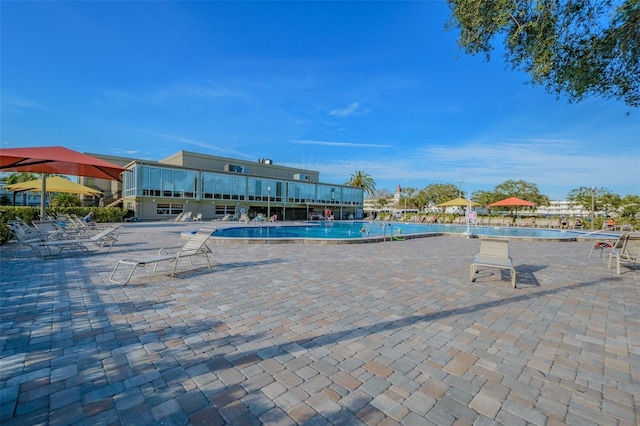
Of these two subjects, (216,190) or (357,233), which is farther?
(216,190)

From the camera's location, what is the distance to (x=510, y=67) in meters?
7.12

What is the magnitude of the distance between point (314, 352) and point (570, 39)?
789 centimetres

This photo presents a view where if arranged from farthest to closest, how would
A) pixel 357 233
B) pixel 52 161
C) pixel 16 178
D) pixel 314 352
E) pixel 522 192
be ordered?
pixel 522 192 → pixel 16 178 → pixel 357 233 → pixel 52 161 → pixel 314 352

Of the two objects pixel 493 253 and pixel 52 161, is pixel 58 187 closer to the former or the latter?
pixel 52 161

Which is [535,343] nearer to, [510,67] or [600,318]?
[600,318]

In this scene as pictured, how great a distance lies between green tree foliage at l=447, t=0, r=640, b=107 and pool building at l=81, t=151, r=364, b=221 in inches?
1075

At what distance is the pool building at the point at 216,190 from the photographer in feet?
104

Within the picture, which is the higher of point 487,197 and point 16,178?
point 16,178

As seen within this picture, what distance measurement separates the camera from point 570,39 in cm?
616

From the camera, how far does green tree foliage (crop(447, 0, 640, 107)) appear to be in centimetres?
572

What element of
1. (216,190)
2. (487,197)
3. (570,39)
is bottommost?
(216,190)

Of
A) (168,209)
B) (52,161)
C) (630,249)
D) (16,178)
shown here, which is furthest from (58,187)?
(16,178)

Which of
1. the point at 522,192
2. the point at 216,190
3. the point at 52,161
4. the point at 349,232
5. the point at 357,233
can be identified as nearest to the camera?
the point at 52,161

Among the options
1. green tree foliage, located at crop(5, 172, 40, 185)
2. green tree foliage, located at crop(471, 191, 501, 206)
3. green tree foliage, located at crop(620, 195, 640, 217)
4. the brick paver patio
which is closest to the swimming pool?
the brick paver patio
